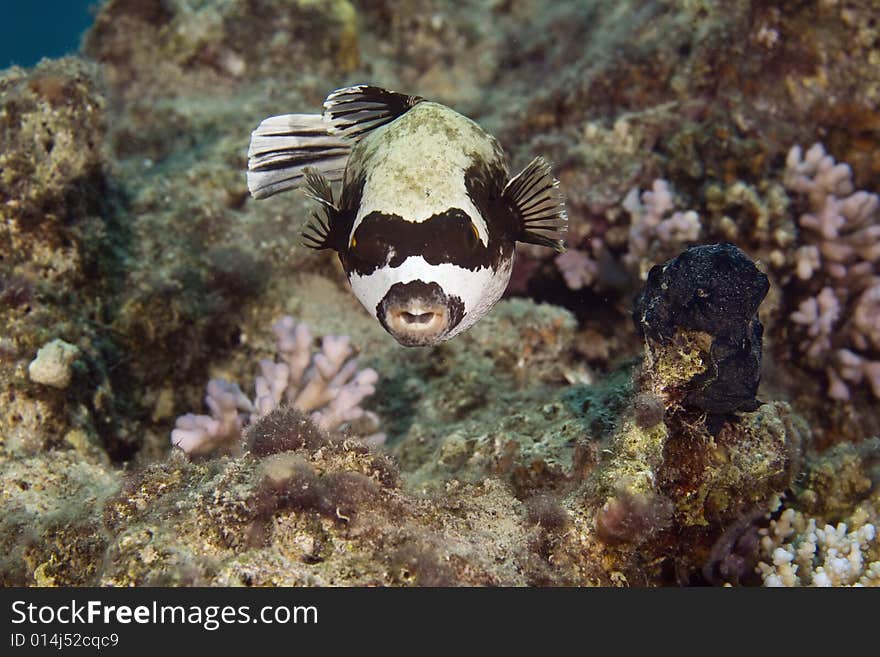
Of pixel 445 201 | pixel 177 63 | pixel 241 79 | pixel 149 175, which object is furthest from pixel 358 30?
pixel 445 201

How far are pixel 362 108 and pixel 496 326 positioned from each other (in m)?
2.10

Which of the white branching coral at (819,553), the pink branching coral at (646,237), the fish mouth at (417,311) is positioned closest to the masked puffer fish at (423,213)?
the fish mouth at (417,311)

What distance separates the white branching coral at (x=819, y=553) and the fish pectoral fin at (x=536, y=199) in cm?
185

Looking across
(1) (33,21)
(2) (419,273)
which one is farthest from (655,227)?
(1) (33,21)

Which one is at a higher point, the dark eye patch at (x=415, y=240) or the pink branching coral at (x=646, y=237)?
A: the pink branching coral at (x=646, y=237)

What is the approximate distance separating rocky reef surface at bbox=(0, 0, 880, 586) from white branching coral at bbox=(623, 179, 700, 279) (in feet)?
0.09

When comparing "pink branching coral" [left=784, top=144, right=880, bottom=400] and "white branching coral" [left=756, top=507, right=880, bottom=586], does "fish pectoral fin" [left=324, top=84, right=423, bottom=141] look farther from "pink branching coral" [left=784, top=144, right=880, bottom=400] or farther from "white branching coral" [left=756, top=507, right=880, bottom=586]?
"pink branching coral" [left=784, top=144, right=880, bottom=400]

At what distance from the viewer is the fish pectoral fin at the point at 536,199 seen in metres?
2.91

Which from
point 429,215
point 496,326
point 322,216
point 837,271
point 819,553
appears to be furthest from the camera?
point 837,271

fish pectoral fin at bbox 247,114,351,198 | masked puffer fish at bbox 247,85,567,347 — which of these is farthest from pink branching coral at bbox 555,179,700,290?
fish pectoral fin at bbox 247,114,351,198

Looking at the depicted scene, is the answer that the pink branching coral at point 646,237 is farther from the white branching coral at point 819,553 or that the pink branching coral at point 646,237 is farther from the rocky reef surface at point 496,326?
the white branching coral at point 819,553

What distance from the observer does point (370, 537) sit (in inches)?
90.2

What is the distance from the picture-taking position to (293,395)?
14.0 ft

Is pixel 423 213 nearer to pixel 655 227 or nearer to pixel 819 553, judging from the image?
pixel 819 553
